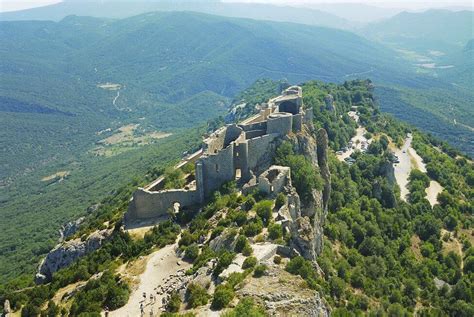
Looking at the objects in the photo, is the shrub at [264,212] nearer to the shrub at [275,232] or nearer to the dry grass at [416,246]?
the shrub at [275,232]

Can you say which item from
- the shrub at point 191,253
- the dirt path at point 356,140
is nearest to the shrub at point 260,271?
the shrub at point 191,253

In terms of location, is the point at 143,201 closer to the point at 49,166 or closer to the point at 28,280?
the point at 28,280

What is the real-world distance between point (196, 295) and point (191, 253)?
24.8ft

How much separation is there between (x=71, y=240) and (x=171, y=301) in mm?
23574

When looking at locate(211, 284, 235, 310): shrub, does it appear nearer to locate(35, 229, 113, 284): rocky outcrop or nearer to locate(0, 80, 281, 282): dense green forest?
locate(35, 229, 113, 284): rocky outcrop

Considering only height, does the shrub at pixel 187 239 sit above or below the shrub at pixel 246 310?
below

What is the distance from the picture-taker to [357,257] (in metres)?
52.1

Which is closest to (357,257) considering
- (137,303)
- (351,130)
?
(137,303)

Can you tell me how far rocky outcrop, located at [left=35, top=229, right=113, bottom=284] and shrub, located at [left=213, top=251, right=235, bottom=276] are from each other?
1827 centimetres

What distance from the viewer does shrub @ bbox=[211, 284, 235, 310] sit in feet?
91.6

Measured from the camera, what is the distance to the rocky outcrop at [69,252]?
4719 centimetres

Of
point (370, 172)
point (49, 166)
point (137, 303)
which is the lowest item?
point (49, 166)

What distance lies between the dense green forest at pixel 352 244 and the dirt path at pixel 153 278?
0.79m

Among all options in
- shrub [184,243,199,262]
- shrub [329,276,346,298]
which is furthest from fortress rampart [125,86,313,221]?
shrub [329,276,346,298]
